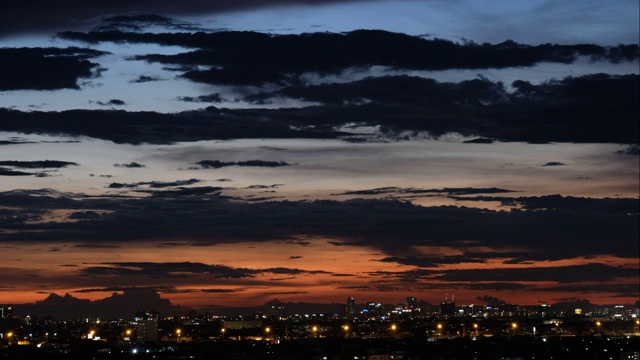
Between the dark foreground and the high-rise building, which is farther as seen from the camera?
the high-rise building

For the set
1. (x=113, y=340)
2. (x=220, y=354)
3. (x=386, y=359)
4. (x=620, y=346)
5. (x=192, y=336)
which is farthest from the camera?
(x=192, y=336)

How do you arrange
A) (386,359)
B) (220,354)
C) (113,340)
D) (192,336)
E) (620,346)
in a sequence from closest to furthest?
(386,359) < (220,354) < (620,346) < (113,340) < (192,336)

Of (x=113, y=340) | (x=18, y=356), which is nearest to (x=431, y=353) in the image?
(x=18, y=356)

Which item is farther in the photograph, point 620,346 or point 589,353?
point 620,346

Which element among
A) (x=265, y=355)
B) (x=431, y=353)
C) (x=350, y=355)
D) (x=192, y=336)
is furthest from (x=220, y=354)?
(x=192, y=336)

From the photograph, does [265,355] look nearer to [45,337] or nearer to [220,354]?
[220,354]

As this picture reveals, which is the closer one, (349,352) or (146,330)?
(349,352)

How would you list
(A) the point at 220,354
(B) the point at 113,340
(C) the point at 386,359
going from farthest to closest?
(B) the point at 113,340 < (A) the point at 220,354 < (C) the point at 386,359

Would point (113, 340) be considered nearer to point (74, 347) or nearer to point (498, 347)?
point (74, 347)

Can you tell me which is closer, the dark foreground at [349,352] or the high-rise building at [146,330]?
the dark foreground at [349,352]
